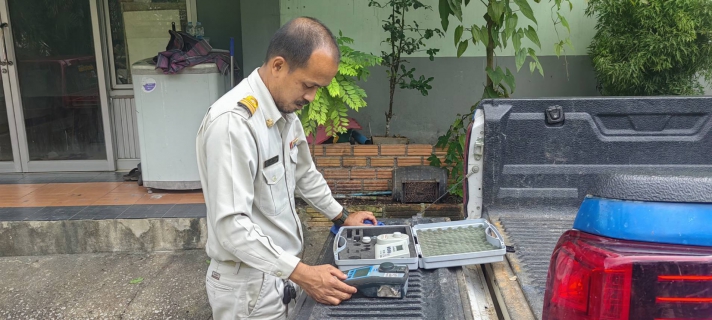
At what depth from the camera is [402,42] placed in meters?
5.00

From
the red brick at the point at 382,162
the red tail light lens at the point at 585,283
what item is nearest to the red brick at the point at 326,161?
the red brick at the point at 382,162

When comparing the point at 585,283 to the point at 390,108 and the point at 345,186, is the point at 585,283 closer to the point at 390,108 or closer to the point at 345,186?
the point at 345,186

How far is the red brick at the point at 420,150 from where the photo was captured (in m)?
4.76

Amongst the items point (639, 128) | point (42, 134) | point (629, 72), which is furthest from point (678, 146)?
point (42, 134)

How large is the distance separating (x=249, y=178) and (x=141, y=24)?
4.88 meters

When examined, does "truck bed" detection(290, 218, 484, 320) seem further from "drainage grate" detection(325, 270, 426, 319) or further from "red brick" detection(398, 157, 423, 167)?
"red brick" detection(398, 157, 423, 167)

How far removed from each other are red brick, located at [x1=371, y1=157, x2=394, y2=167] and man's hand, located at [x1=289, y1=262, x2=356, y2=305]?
3131mm

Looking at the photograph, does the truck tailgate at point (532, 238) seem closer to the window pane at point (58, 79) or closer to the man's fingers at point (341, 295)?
the man's fingers at point (341, 295)

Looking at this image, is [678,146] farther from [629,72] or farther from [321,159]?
[321,159]

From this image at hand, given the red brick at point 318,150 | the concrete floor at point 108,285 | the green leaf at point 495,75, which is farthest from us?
the red brick at point 318,150

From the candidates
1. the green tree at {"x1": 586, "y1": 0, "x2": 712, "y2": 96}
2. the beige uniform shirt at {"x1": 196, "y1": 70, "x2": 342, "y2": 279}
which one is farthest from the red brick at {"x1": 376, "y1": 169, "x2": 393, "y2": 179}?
the beige uniform shirt at {"x1": 196, "y1": 70, "x2": 342, "y2": 279}

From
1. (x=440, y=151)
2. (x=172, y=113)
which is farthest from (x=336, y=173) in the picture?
(x=172, y=113)

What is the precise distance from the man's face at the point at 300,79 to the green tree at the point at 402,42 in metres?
3.17

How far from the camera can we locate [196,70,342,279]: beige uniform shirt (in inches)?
66.1
